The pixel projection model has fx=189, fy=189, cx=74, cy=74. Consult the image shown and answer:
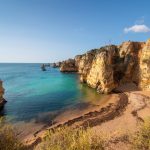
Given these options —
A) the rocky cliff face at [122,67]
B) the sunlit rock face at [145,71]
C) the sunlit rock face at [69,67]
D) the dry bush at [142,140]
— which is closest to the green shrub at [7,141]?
the dry bush at [142,140]

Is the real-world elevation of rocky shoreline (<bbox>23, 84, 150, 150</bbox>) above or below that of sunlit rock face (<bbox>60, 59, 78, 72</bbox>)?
below

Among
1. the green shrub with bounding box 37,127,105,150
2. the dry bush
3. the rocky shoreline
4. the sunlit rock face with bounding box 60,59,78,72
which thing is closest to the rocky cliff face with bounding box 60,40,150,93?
the rocky shoreline

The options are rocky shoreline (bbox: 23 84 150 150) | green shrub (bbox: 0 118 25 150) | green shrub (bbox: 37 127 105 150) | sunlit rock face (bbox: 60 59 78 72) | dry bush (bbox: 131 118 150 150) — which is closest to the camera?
green shrub (bbox: 37 127 105 150)

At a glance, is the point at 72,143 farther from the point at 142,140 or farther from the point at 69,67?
the point at 69,67

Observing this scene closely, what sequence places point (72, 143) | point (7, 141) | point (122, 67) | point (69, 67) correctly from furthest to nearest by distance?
point (69, 67) → point (122, 67) → point (7, 141) → point (72, 143)

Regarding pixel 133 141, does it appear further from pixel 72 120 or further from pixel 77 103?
pixel 77 103

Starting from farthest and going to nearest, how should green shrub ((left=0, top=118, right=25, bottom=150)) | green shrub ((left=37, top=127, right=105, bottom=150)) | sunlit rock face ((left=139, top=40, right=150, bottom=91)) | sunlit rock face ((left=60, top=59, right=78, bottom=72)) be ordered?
1. sunlit rock face ((left=60, top=59, right=78, bottom=72))
2. sunlit rock face ((left=139, top=40, right=150, bottom=91))
3. green shrub ((left=0, top=118, right=25, bottom=150))
4. green shrub ((left=37, top=127, right=105, bottom=150))

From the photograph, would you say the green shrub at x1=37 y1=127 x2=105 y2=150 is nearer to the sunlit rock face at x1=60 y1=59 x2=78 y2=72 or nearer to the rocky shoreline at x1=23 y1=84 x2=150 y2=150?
the rocky shoreline at x1=23 y1=84 x2=150 y2=150

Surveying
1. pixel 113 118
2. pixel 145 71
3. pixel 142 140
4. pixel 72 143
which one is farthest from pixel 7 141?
pixel 145 71

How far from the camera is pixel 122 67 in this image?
157 ft

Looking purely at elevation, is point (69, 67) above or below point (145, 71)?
below

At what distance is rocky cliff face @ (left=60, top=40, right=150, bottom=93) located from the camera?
41.8 m

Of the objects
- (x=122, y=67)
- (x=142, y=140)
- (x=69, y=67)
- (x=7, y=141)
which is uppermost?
(x=122, y=67)

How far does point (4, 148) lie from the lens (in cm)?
1191
